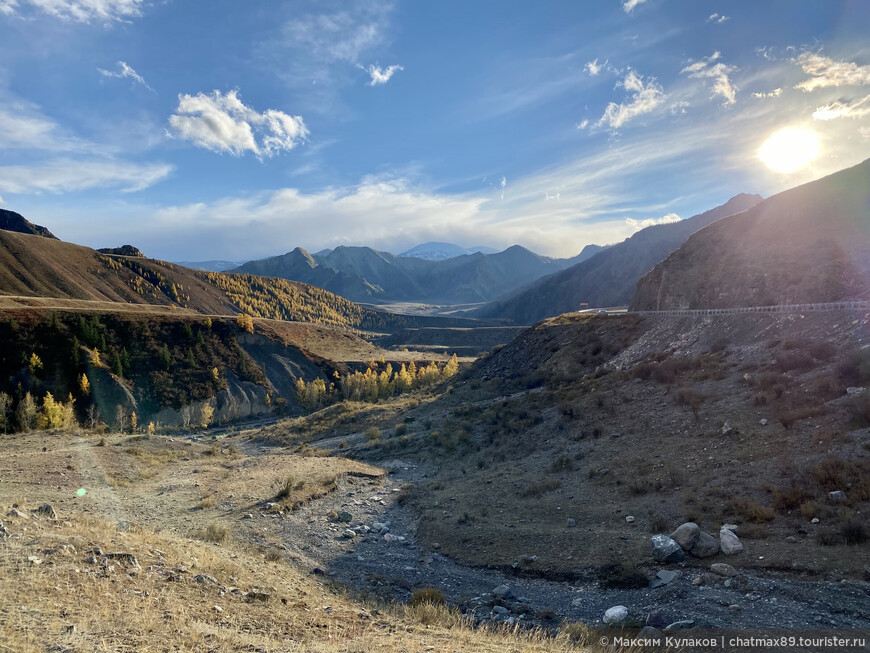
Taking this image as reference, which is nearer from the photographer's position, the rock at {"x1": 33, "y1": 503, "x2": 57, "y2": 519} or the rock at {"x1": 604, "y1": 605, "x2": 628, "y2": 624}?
the rock at {"x1": 604, "y1": 605, "x2": 628, "y2": 624}

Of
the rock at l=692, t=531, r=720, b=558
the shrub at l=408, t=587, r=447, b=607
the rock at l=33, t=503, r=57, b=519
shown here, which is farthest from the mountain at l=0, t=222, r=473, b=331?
the rock at l=692, t=531, r=720, b=558

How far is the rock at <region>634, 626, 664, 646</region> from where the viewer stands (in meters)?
9.05

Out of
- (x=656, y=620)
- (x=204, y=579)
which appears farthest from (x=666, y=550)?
(x=204, y=579)

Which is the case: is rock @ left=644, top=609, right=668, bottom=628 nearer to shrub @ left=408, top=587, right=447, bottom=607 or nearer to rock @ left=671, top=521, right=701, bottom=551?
rock @ left=671, top=521, right=701, bottom=551

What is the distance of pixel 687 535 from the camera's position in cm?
1286

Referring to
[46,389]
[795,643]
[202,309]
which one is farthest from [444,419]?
[202,309]

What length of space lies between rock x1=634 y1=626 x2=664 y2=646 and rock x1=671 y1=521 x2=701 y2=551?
409cm

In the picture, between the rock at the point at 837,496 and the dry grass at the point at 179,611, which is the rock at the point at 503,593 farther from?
the rock at the point at 837,496

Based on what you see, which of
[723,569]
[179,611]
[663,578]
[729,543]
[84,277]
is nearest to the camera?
[179,611]

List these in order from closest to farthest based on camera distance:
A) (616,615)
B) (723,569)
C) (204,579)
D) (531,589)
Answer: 1. (616,615)
2. (204,579)
3. (723,569)
4. (531,589)

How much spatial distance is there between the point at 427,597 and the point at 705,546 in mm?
8496

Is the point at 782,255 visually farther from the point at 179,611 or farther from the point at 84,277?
the point at 84,277

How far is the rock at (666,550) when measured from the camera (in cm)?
1247

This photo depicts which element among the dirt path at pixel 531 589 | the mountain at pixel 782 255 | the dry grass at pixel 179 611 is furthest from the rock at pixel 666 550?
the mountain at pixel 782 255
